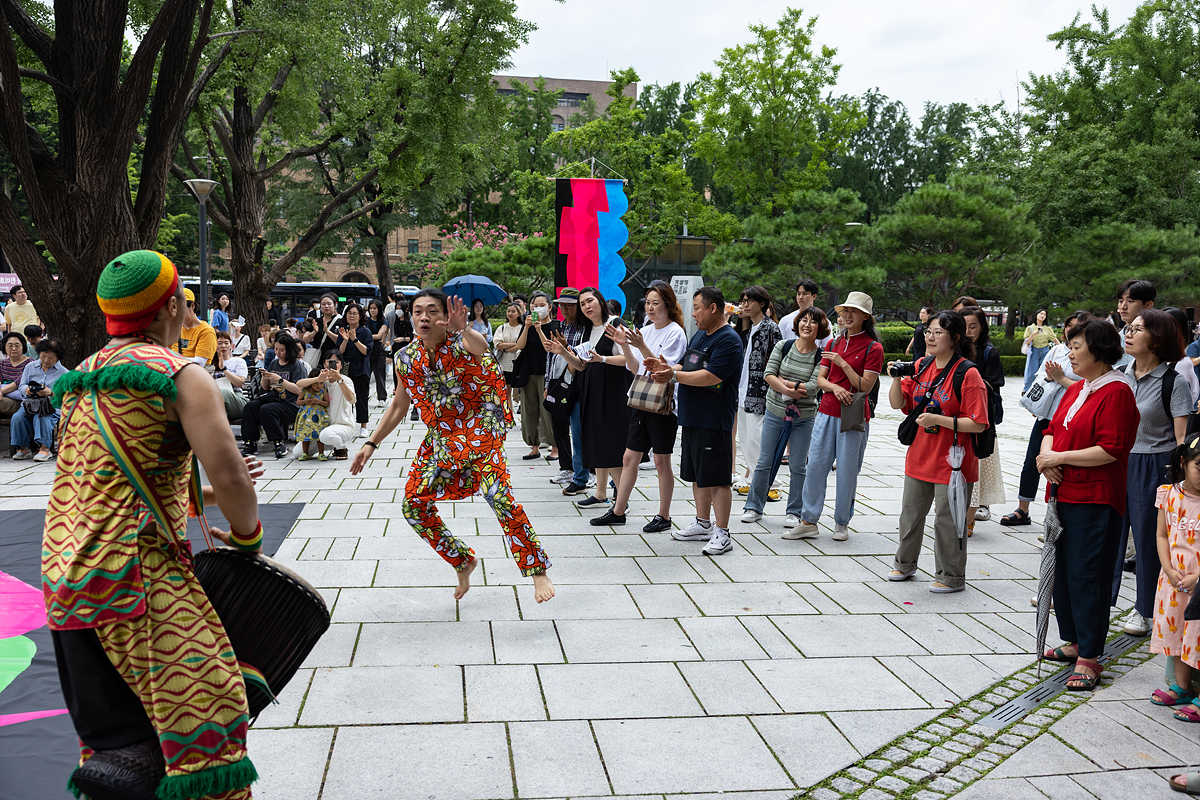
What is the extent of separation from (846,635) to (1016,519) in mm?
3596

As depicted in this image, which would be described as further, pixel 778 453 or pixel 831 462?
pixel 778 453

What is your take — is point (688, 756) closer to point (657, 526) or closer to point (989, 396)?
point (657, 526)

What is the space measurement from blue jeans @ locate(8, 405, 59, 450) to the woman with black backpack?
393 inches

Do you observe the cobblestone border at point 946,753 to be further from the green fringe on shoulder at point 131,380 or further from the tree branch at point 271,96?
the tree branch at point 271,96

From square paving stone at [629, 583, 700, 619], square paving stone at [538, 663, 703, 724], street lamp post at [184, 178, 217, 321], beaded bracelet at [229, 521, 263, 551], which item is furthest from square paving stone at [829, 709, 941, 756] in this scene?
street lamp post at [184, 178, 217, 321]

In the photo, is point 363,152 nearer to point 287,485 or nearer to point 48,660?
point 287,485

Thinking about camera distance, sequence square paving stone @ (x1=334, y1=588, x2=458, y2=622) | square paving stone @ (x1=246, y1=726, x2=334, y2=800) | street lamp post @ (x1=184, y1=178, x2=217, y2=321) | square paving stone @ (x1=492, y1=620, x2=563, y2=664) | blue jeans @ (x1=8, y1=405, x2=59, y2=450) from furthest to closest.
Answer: street lamp post @ (x1=184, y1=178, x2=217, y2=321), blue jeans @ (x1=8, y1=405, x2=59, y2=450), square paving stone @ (x1=334, y1=588, x2=458, y2=622), square paving stone @ (x1=492, y1=620, x2=563, y2=664), square paving stone @ (x1=246, y1=726, x2=334, y2=800)

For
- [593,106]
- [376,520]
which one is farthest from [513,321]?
[593,106]

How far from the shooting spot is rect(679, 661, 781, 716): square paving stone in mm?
3859

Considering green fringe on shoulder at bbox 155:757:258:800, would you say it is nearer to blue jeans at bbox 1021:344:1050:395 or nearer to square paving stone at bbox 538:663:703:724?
square paving stone at bbox 538:663:703:724

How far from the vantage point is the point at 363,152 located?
27359 mm

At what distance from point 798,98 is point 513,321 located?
24.3 metres

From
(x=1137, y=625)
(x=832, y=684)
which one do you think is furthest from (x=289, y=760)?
(x=1137, y=625)

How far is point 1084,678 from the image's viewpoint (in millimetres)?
4184
